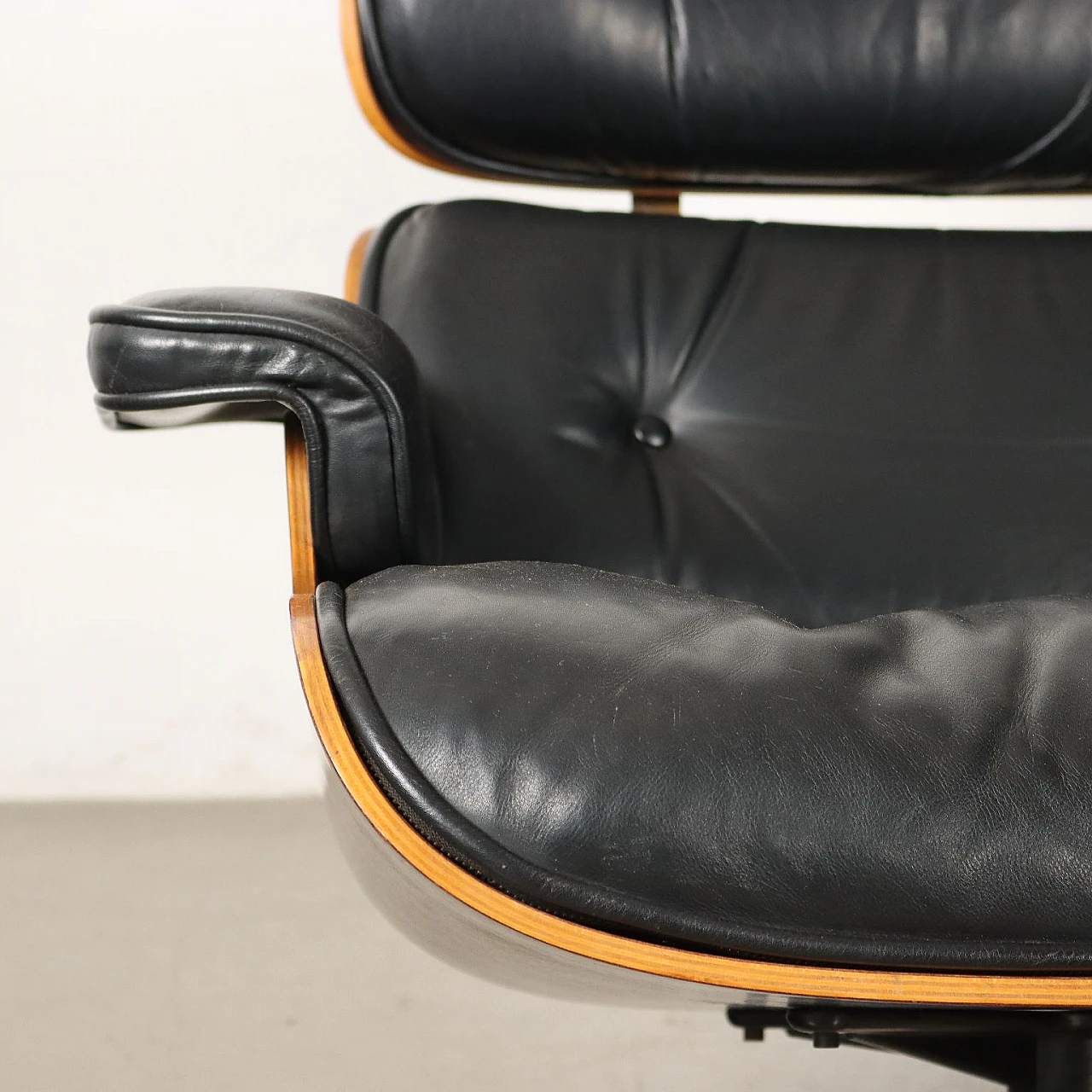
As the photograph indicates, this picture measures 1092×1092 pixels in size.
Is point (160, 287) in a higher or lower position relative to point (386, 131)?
lower

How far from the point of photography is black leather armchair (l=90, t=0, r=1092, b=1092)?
350 mm

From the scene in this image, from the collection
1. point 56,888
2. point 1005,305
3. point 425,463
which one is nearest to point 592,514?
point 425,463

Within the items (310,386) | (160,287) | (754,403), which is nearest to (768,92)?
(754,403)

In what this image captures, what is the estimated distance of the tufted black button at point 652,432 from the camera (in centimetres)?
82

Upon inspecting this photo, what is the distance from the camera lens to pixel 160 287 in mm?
1272

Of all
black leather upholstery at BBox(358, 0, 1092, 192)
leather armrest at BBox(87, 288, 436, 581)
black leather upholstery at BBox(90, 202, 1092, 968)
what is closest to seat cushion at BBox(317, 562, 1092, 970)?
black leather upholstery at BBox(90, 202, 1092, 968)

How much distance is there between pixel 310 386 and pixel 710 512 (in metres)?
0.35

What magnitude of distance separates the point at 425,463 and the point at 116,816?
84 cm

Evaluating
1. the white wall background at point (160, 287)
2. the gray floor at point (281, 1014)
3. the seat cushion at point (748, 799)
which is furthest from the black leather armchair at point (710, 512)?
the white wall background at point (160, 287)

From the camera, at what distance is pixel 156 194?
1.25 metres

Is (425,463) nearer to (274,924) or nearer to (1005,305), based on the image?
(1005,305)

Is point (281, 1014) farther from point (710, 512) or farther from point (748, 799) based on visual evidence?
point (748, 799)

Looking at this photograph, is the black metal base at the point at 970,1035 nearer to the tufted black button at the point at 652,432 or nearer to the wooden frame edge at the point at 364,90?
the tufted black button at the point at 652,432

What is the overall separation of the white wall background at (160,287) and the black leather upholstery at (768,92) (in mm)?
427
